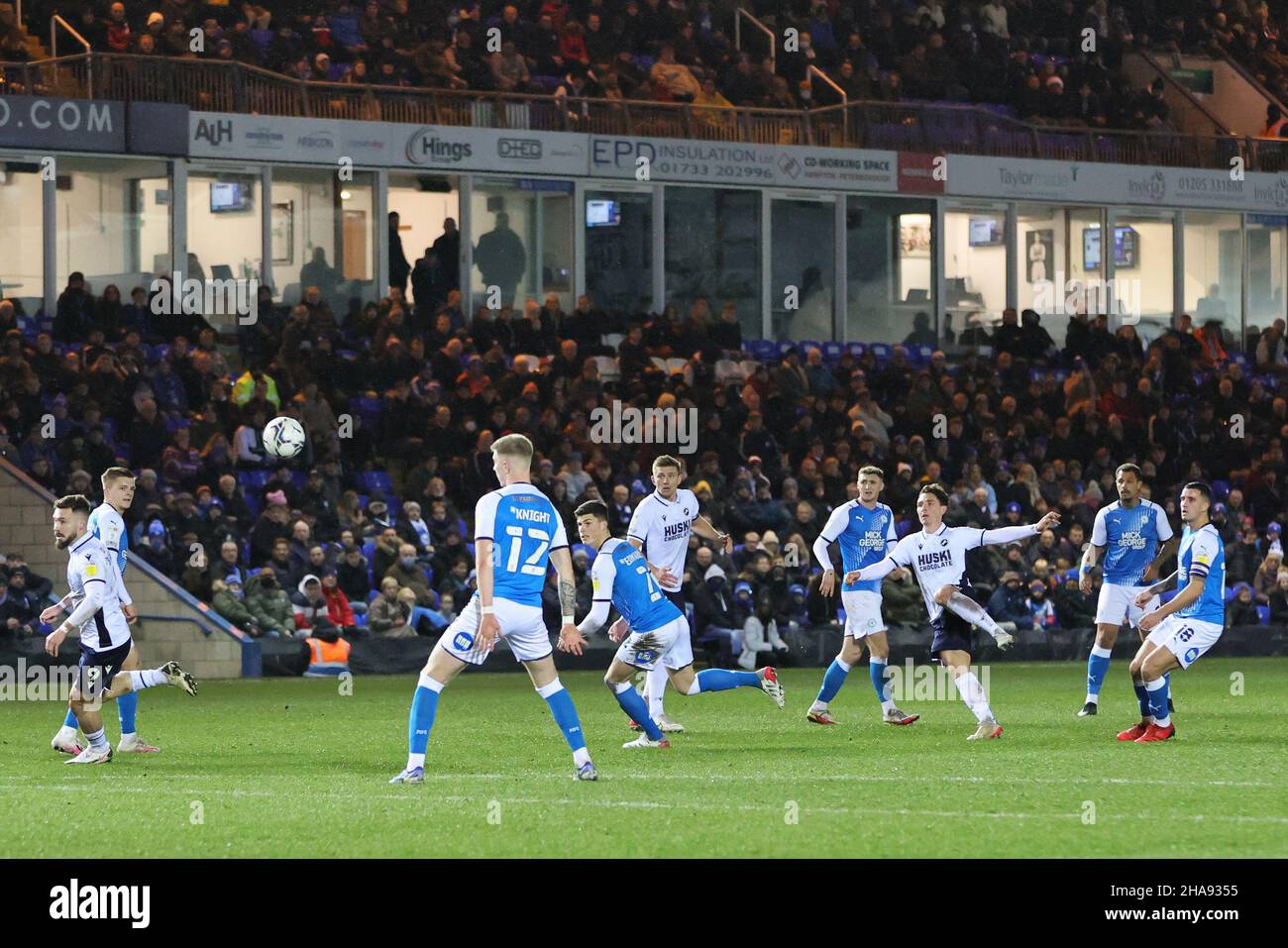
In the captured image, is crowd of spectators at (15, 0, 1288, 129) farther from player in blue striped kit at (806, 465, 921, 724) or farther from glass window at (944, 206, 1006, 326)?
player in blue striped kit at (806, 465, 921, 724)

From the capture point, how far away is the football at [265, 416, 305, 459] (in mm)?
24906

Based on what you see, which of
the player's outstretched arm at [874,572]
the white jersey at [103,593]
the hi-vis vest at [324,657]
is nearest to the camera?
the white jersey at [103,593]

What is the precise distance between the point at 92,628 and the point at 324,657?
9.50 m

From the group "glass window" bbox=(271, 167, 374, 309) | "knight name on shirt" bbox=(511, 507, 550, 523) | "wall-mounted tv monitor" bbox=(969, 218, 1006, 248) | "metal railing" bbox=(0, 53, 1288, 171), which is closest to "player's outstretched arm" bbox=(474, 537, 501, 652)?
"knight name on shirt" bbox=(511, 507, 550, 523)

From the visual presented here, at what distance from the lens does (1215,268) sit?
40.2 metres

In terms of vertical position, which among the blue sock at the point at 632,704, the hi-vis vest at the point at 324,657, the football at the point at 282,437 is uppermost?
the football at the point at 282,437

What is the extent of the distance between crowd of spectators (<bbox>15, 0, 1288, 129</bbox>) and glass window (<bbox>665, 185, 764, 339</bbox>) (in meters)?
1.63

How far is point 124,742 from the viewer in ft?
47.9

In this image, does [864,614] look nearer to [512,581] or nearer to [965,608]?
[965,608]

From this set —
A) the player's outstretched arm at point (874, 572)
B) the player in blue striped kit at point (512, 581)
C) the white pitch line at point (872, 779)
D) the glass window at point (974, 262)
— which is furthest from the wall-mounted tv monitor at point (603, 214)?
the player in blue striped kit at point (512, 581)

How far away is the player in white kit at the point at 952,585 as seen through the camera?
14977 mm

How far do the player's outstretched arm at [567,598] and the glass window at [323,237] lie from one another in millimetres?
20391

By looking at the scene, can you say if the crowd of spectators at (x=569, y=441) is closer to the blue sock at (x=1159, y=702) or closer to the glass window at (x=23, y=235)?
the glass window at (x=23, y=235)

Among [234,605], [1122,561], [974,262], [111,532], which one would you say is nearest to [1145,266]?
[974,262]
